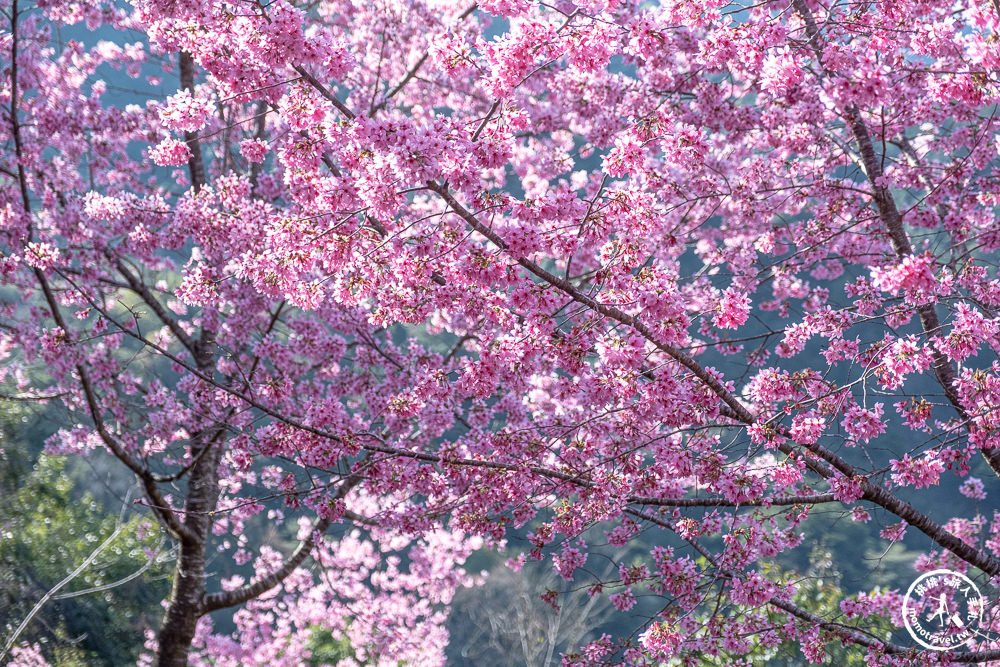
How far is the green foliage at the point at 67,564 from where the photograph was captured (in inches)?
520

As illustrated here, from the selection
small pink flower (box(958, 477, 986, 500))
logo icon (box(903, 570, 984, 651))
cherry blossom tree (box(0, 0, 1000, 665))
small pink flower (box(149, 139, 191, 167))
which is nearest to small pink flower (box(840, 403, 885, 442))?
cherry blossom tree (box(0, 0, 1000, 665))

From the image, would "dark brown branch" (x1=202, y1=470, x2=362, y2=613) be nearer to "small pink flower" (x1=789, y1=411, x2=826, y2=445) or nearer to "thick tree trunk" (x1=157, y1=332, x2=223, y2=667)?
"thick tree trunk" (x1=157, y1=332, x2=223, y2=667)

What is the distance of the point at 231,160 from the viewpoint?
8.84 meters

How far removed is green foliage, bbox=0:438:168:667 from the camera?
43.4 ft

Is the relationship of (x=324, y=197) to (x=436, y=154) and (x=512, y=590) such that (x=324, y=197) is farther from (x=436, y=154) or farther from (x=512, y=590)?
(x=512, y=590)

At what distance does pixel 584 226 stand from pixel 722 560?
2.32 meters

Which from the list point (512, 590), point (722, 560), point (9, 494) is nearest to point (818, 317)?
point (722, 560)

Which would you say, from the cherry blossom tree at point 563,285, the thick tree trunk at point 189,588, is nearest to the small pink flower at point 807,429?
the cherry blossom tree at point 563,285

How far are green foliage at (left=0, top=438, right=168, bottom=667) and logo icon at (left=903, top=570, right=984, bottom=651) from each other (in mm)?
10776

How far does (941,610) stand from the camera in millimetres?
6285

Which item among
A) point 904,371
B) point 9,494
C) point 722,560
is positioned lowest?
point 722,560

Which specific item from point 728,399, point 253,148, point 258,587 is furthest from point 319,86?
point 258,587

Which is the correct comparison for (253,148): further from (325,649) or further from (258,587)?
(325,649)

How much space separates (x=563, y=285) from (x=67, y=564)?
14.2m
